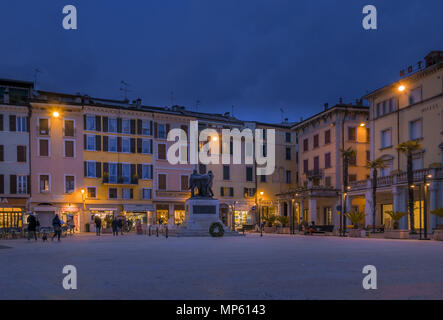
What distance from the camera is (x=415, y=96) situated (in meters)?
43.1

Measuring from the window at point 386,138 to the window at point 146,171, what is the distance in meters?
25.3

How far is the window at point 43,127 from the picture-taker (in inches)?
2072

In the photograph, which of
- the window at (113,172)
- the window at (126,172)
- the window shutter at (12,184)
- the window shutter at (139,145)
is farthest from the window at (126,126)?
the window shutter at (12,184)

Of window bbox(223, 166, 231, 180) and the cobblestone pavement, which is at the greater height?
window bbox(223, 166, 231, 180)

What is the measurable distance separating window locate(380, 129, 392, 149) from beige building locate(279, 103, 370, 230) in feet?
19.4

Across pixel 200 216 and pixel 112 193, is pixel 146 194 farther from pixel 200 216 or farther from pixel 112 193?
pixel 200 216

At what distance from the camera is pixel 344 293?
7.91 meters

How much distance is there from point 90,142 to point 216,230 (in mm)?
26574

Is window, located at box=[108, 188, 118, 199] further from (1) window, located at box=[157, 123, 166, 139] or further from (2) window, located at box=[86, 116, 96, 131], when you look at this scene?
(1) window, located at box=[157, 123, 166, 139]

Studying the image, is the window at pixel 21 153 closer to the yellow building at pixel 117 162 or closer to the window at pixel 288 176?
the yellow building at pixel 117 162

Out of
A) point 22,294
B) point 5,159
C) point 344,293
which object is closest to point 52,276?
point 22,294

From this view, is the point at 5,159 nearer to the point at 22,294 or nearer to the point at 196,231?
the point at 196,231

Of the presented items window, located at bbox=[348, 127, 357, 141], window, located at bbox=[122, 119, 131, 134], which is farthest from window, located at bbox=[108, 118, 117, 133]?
window, located at bbox=[348, 127, 357, 141]

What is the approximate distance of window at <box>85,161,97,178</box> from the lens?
54850 mm
